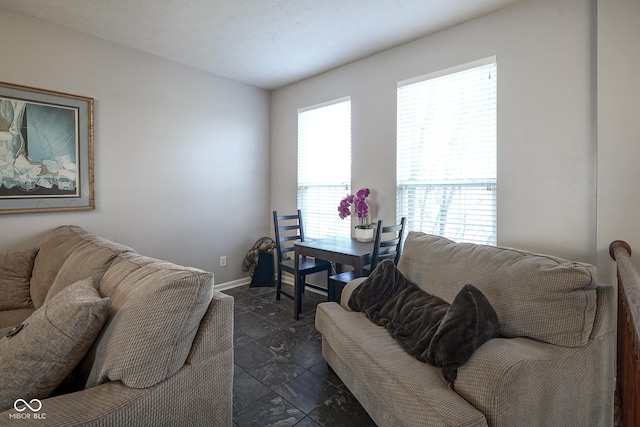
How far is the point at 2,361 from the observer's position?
105 centimetres

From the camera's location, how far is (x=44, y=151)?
8.91 ft

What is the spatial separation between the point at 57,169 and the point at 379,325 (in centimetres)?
291

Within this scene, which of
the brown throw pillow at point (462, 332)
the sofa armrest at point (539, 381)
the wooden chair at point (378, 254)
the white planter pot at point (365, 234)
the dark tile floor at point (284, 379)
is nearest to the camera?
the sofa armrest at point (539, 381)

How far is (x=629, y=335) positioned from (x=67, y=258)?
2889 millimetres

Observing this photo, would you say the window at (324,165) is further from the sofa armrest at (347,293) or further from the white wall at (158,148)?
the sofa armrest at (347,293)

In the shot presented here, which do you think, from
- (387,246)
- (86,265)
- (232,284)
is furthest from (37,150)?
(387,246)

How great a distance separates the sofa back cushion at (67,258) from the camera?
169 centimetres

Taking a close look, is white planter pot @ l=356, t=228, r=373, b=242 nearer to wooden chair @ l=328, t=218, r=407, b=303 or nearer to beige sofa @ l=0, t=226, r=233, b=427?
wooden chair @ l=328, t=218, r=407, b=303

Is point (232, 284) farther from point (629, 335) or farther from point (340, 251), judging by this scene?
point (629, 335)

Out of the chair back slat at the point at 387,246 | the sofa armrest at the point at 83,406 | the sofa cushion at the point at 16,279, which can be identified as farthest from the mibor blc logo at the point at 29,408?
the chair back slat at the point at 387,246

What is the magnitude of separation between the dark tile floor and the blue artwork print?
1.97 metres

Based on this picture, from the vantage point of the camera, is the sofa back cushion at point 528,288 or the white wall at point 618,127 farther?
the white wall at point 618,127

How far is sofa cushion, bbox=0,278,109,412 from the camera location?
1.02m

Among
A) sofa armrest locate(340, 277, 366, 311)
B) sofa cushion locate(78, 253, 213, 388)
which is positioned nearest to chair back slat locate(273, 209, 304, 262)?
sofa armrest locate(340, 277, 366, 311)
